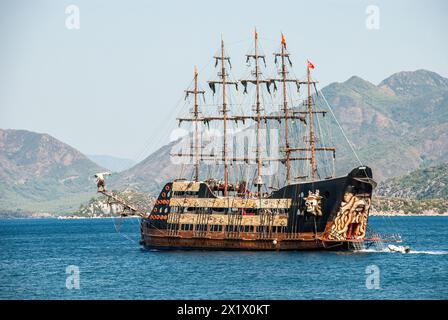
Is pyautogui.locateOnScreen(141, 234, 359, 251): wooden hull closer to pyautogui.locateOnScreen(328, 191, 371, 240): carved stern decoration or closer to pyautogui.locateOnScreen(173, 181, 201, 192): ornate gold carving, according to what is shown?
pyautogui.locateOnScreen(328, 191, 371, 240): carved stern decoration

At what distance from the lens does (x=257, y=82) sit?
87375 mm

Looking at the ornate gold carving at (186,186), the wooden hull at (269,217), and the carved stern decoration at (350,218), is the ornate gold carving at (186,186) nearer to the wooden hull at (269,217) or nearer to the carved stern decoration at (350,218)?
the wooden hull at (269,217)

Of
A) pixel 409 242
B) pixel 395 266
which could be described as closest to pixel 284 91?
pixel 395 266

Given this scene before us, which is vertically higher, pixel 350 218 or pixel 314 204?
pixel 314 204

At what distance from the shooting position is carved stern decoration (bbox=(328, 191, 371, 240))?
7706cm

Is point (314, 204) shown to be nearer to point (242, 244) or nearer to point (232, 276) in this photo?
point (242, 244)

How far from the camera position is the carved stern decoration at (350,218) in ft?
253

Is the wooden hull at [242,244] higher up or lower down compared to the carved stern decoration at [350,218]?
lower down

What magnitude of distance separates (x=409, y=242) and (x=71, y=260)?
4314cm

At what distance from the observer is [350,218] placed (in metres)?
77.5

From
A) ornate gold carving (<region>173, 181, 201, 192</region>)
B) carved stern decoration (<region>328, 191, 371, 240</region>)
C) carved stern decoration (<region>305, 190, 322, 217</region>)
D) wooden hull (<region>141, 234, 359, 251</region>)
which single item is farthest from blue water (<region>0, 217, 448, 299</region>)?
ornate gold carving (<region>173, 181, 201, 192</region>)

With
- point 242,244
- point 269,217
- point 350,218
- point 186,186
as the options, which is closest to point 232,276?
point 269,217

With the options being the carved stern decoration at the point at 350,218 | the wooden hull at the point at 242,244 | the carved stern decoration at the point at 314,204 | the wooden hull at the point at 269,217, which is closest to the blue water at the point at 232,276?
the wooden hull at the point at 242,244

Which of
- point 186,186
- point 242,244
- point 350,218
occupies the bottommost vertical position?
point 242,244
